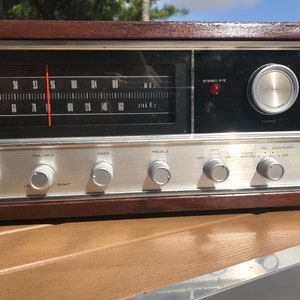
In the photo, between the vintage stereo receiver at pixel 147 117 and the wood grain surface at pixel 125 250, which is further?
the vintage stereo receiver at pixel 147 117

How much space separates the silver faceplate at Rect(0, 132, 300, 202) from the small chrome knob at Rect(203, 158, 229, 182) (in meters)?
0.02

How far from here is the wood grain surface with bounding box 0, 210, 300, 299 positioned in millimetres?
385

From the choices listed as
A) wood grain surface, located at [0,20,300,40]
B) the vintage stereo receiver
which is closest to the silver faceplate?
the vintage stereo receiver

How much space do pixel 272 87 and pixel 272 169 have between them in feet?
0.42

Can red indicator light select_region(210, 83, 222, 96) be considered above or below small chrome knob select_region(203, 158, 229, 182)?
above

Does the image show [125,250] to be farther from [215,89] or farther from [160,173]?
[215,89]

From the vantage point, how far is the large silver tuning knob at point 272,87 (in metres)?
0.56

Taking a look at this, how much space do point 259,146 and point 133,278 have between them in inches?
12.1

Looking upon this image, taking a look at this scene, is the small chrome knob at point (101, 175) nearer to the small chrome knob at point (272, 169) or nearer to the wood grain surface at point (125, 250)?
the wood grain surface at point (125, 250)

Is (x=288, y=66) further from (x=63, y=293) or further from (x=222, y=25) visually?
(x=63, y=293)

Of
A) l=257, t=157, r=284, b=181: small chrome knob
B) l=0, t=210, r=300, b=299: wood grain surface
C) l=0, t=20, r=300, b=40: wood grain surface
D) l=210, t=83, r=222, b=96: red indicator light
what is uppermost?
l=0, t=20, r=300, b=40: wood grain surface

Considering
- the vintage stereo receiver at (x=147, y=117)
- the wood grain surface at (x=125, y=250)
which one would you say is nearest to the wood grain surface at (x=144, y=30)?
the vintage stereo receiver at (x=147, y=117)

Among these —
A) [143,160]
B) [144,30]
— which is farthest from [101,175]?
[144,30]

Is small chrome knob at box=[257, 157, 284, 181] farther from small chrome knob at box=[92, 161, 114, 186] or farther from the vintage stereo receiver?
small chrome knob at box=[92, 161, 114, 186]
